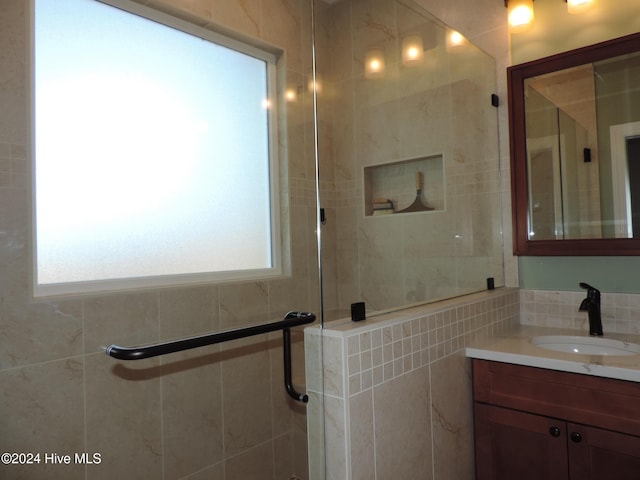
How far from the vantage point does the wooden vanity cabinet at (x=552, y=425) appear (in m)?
1.37

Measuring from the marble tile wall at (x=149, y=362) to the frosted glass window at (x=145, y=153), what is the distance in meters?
0.08

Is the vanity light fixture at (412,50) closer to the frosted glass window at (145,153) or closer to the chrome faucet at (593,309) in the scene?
the frosted glass window at (145,153)

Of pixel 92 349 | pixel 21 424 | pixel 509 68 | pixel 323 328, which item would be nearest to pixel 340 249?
pixel 323 328

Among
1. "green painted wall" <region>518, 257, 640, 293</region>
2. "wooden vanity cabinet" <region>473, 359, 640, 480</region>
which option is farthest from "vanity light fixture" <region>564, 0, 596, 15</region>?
"wooden vanity cabinet" <region>473, 359, 640, 480</region>

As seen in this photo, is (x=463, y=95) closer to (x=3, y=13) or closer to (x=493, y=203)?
(x=493, y=203)


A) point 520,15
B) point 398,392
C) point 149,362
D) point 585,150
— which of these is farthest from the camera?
point 520,15

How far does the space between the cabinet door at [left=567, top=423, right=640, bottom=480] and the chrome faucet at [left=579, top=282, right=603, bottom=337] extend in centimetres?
50

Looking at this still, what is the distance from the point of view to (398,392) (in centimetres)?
136

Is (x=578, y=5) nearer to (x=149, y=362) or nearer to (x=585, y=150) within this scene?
(x=585, y=150)

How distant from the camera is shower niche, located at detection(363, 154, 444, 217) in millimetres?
1631

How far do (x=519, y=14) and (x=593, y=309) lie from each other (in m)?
1.36


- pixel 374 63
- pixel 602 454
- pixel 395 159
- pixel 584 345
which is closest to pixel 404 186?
pixel 395 159

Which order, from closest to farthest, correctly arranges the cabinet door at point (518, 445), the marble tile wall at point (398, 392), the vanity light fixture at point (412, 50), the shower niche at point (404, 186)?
the marble tile wall at point (398, 392), the cabinet door at point (518, 445), the shower niche at point (404, 186), the vanity light fixture at point (412, 50)

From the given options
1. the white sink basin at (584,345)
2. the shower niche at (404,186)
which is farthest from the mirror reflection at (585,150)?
the shower niche at (404,186)
